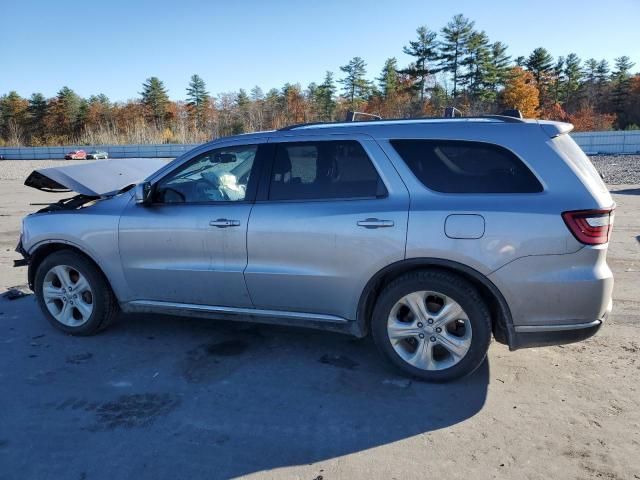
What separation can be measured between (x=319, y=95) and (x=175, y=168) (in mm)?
77048

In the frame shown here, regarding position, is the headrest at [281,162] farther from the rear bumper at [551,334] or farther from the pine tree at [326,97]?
the pine tree at [326,97]

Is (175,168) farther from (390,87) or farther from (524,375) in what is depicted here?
(390,87)

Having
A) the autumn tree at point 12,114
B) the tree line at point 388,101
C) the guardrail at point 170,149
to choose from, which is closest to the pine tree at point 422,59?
the tree line at point 388,101

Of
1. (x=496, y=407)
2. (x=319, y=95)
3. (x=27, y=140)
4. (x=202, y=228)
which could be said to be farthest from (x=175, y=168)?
(x=27, y=140)

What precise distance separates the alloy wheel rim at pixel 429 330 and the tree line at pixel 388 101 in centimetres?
5585

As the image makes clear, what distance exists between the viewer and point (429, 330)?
3596 mm

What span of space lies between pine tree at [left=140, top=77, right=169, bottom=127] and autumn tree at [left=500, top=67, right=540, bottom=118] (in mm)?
56262

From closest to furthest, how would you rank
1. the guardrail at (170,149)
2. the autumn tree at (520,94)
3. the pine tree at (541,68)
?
the guardrail at (170,149) → the autumn tree at (520,94) → the pine tree at (541,68)

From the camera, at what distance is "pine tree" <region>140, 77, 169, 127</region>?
88438mm

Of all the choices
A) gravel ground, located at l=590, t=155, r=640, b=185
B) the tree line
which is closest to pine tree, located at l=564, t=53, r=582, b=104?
the tree line

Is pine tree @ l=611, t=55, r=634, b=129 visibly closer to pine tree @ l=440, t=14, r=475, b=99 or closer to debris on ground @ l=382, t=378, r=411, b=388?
pine tree @ l=440, t=14, r=475, b=99

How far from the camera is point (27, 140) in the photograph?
90062mm

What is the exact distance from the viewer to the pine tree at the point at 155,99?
88.4m

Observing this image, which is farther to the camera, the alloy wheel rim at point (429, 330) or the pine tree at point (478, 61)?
the pine tree at point (478, 61)
